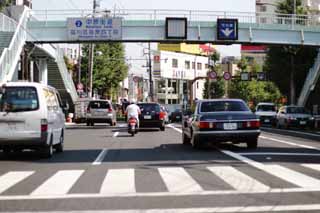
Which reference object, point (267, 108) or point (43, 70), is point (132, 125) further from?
point (267, 108)

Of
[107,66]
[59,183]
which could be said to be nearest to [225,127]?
[59,183]

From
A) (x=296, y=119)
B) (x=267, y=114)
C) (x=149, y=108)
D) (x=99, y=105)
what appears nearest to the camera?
(x=149, y=108)

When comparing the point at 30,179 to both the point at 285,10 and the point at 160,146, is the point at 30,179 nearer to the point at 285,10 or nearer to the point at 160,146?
the point at 160,146

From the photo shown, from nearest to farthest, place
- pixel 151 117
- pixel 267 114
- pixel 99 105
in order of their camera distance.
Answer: pixel 151 117 → pixel 99 105 → pixel 267 114

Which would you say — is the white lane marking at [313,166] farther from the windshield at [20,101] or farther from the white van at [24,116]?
the windshield at [20,101]

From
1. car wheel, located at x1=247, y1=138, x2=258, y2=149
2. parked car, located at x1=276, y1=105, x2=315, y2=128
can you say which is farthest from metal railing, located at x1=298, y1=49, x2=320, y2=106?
car wheel, located at x1=247, y1=138, x2=258, y2=149

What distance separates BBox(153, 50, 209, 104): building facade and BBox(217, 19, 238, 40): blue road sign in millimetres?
78540

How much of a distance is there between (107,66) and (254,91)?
88.4 ft

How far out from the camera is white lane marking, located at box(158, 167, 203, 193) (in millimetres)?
10633

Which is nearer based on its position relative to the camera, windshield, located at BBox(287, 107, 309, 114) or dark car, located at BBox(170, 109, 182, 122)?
windshield, located at BBox(287, 107, 309, 114)

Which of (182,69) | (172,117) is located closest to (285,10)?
(172,117)

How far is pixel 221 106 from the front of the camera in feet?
63.9

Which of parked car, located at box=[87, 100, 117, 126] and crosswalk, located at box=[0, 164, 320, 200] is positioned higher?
parked car, located at box=[87, 100, 117, 126]

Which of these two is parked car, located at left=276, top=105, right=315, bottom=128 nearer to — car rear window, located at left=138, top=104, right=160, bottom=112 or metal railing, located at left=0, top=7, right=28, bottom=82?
car rear window, located at left=138, top=104, right=160, bottom=112
